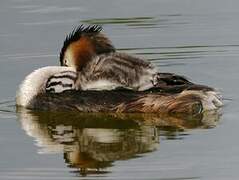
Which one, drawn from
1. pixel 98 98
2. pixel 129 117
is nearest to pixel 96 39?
pixel 98 98

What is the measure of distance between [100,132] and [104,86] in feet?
2.56

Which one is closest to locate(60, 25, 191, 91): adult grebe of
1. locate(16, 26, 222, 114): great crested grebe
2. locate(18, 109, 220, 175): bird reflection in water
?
locate(16, 26, 222, 114): great crested grebe

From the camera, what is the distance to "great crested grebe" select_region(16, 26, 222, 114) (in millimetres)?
11234

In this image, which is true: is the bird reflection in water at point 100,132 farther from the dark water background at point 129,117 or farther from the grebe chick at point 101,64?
the grebe chick at point 101,64

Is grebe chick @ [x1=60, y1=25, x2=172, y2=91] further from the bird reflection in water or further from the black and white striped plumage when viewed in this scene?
the bird reflection in water

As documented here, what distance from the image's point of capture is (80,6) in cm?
1677

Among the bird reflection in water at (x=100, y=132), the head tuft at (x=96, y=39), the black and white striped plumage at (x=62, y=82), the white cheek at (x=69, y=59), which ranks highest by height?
the head tuft at (x=96, y=39)

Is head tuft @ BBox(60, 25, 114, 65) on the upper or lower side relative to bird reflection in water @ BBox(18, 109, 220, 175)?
upper

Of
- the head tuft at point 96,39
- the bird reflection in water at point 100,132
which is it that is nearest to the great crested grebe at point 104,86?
the head tuft at point 96,39

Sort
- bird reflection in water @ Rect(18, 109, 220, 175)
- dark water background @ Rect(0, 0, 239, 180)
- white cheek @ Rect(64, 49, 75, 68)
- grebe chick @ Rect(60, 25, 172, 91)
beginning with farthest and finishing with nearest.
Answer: white cheek @ Rect(64, 49, 75, 68), grebe chick @ Rect(60, 25, 172, 91), bird reflection in water @ Rect(18, 109, 220, 175), dark water background @ Rect(0, 0, 239, 180)

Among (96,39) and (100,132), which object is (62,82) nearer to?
(96,39)

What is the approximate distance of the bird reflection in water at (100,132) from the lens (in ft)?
32.6

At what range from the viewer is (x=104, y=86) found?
11.5 metres

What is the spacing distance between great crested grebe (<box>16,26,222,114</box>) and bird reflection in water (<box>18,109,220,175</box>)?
102 mm
